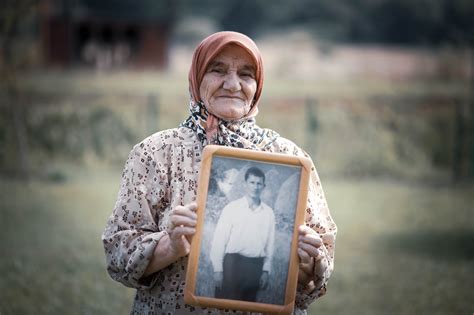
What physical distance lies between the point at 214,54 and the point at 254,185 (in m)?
0.47

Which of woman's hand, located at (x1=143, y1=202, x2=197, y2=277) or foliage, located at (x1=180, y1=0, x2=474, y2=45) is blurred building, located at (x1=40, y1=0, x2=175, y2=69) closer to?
foliage, located at (x1=180, y1=0, x2=474, y2=45)

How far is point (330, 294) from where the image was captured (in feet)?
20.3

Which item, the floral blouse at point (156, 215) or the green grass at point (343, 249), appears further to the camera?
the green grass at point (343, 249)

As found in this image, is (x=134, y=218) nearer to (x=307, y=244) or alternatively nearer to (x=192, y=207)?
(x=192, y=207)

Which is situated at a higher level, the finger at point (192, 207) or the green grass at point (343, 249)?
the finger at point (192, 207)

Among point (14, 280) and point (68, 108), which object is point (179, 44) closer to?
point (68, 108)

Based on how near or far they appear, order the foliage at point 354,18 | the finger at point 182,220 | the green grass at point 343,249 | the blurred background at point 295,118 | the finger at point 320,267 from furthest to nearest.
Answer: the foliage at point 354,18
the blurred background at point 295,118
the green grass at point 343,249
the finger at point 320,267
the finger at point 182,220

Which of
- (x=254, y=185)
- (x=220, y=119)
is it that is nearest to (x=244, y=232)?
(x=254, y=185)

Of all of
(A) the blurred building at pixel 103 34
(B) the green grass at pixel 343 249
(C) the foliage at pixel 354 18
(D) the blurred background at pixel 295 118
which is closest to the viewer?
(B) the green grass at pixel 343 249

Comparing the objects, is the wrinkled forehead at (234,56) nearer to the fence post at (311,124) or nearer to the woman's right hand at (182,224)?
the woman's right hand at (182,224)

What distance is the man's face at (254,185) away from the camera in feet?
8.43

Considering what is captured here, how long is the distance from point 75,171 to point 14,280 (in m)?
6.57

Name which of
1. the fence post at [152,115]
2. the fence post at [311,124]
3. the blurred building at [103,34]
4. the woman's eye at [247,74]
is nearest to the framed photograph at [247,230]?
the woman's eye at [247,74]

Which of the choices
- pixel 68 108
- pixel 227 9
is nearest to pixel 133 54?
pixel 227 9
